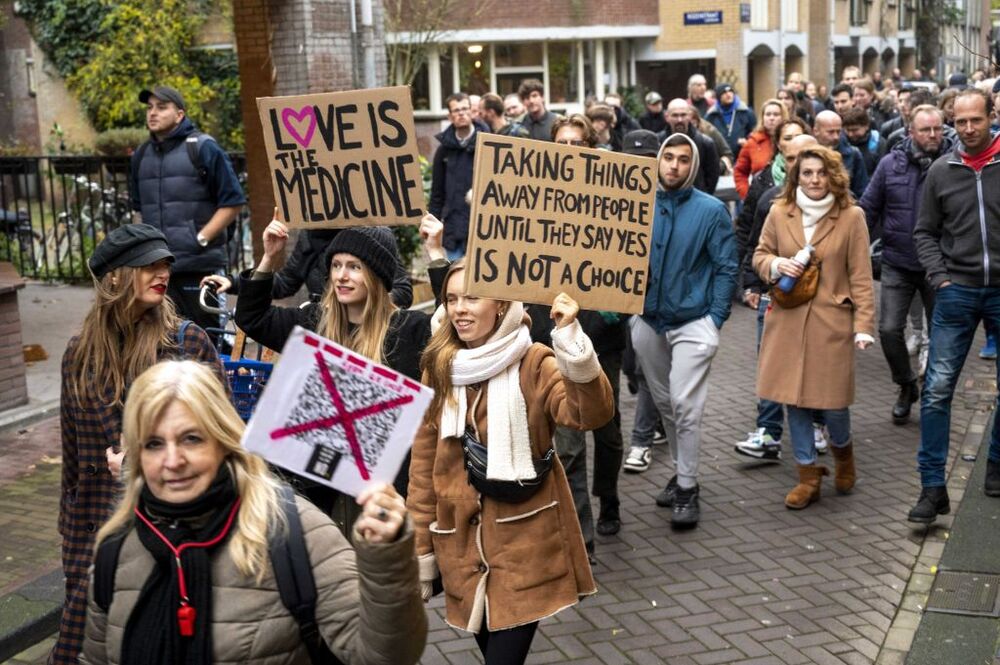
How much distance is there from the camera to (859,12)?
4734cm

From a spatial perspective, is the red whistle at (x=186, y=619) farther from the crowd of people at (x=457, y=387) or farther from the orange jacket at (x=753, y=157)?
the orange jacket at (x=753, y=157)

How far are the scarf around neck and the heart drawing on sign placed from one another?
4.39 meters

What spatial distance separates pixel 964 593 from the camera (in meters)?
6.10

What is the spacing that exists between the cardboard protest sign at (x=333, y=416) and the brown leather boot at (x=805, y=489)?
4.80m

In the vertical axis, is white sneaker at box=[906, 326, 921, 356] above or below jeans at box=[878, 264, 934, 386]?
below

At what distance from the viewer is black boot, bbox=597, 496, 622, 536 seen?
6.92 metres

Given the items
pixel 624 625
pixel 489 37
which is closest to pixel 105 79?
pixel 489 37

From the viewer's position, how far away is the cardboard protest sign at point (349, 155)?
5719 millimetres

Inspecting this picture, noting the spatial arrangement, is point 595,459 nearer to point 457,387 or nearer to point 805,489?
point 805,489

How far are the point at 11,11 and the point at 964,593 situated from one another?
90.2 feet

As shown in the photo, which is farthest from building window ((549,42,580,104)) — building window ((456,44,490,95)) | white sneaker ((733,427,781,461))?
white sneaker ((733,427,781,461))

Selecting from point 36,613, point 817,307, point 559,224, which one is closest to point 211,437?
point 559,224

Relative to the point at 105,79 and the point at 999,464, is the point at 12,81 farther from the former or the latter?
the point at 999,464

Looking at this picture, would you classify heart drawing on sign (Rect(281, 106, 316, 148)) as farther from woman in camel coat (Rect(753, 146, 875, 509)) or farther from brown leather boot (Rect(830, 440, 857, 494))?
brown leather boot (Rect(830, 440, 857, 494))
